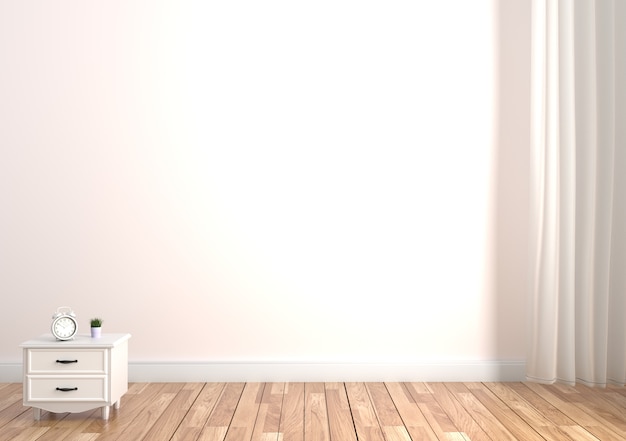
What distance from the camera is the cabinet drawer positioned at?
3254 mm

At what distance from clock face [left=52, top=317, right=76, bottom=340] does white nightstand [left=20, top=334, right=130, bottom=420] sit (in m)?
0.07

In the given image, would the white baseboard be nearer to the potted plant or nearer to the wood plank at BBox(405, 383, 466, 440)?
the wood plank at BBox(405, 383, 466, 440)

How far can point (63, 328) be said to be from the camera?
3.35m

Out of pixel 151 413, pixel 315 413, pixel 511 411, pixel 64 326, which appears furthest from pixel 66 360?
pixel 511 411

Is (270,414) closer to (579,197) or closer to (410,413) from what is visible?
(410,413)

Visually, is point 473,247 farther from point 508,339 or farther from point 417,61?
point 417,61

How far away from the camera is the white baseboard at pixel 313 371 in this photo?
13.4 ft

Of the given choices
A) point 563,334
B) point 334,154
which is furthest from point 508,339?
point 334,154

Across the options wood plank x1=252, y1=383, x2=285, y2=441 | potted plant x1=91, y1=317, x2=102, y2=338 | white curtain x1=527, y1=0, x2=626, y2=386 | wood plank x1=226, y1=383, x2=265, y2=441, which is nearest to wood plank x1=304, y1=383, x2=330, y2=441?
wood plank x1=252, y1=383, x2=285, y2=441

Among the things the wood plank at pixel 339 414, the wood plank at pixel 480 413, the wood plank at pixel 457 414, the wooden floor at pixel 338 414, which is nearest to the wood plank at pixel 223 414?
the wooden floor at pixel 338 414

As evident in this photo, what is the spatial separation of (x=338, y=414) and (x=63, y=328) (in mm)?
1328

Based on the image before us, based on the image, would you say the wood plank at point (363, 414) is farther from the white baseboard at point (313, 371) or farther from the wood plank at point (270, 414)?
the wood plank at point (270, 414)

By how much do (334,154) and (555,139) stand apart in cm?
122

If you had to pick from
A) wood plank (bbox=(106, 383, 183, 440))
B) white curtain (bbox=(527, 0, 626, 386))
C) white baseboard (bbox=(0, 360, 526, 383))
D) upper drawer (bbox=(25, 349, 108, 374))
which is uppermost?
white curtain (bbox=(527, 0, 626, 386))
